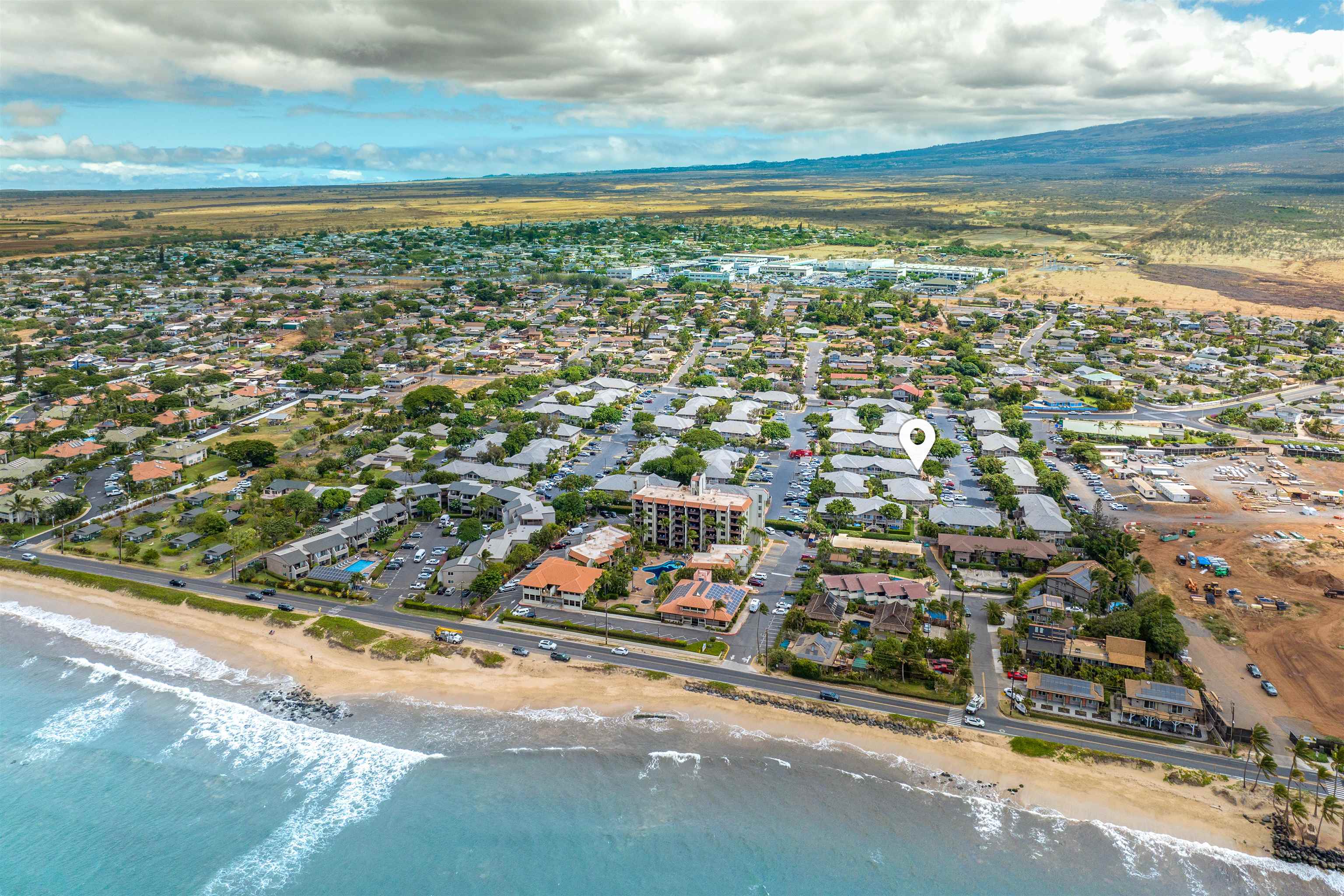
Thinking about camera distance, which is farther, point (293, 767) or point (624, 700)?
point (624, 700)

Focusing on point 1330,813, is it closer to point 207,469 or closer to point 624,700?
point 624,700

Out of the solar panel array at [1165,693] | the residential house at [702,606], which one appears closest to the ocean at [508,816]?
the solar panel array at [1165,693]

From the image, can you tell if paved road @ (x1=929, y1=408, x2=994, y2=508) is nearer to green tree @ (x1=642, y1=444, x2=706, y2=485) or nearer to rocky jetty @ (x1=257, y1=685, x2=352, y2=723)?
green tree @ (x1=642, y1=444, x2=706, y2=485)

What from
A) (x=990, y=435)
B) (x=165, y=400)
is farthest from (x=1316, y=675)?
(x=165, y=400)

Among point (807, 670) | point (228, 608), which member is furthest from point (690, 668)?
point (228, 608)

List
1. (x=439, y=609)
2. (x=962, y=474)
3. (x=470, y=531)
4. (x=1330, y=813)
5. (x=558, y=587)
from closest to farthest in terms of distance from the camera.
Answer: (x=1330, y=813)
(x=439, y=609)
(x=558, y=587)
(x=470, y=531)
(x=962, y=474)

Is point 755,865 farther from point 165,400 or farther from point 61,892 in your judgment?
point 165,400
